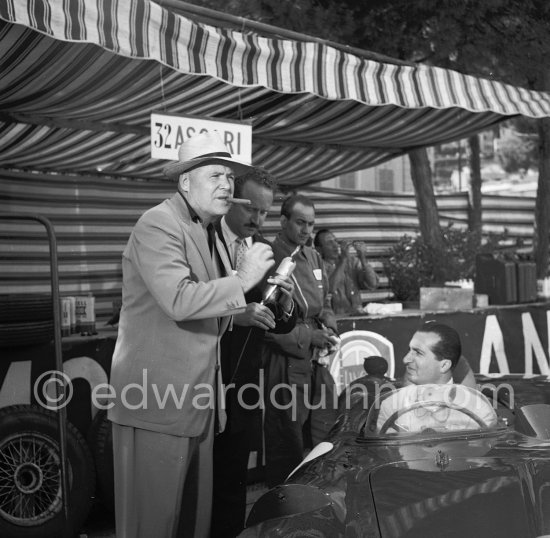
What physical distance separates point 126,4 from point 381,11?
6026mm

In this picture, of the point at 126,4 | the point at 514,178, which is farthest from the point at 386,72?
the point at 514,178

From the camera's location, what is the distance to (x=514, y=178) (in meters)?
31.7

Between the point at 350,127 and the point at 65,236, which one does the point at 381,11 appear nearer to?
the point at 350,127

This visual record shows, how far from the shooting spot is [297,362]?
581 centimetres

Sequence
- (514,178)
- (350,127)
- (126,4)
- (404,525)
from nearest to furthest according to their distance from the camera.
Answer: (404,525), (126,4), (350,127), (514,178)

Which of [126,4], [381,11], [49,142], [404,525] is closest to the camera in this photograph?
[404,525]

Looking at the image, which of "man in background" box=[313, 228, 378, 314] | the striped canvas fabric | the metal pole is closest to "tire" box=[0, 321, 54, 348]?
the metal pole

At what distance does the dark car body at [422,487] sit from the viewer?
326 cm

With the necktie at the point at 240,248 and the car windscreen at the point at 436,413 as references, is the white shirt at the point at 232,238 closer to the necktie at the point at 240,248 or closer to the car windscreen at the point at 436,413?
the necktie at the point at 240,248

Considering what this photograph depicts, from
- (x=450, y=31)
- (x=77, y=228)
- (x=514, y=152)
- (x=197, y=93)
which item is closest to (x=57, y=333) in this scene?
(x=197, y=93)

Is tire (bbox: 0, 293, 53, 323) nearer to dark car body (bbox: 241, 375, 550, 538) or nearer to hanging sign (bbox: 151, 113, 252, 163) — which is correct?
hanging sign (bbox: 151, 113, 252, 163)

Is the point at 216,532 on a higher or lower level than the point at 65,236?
lower

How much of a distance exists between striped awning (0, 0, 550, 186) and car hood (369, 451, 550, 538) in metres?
2.94

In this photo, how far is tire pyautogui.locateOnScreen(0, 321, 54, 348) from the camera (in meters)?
5.33
